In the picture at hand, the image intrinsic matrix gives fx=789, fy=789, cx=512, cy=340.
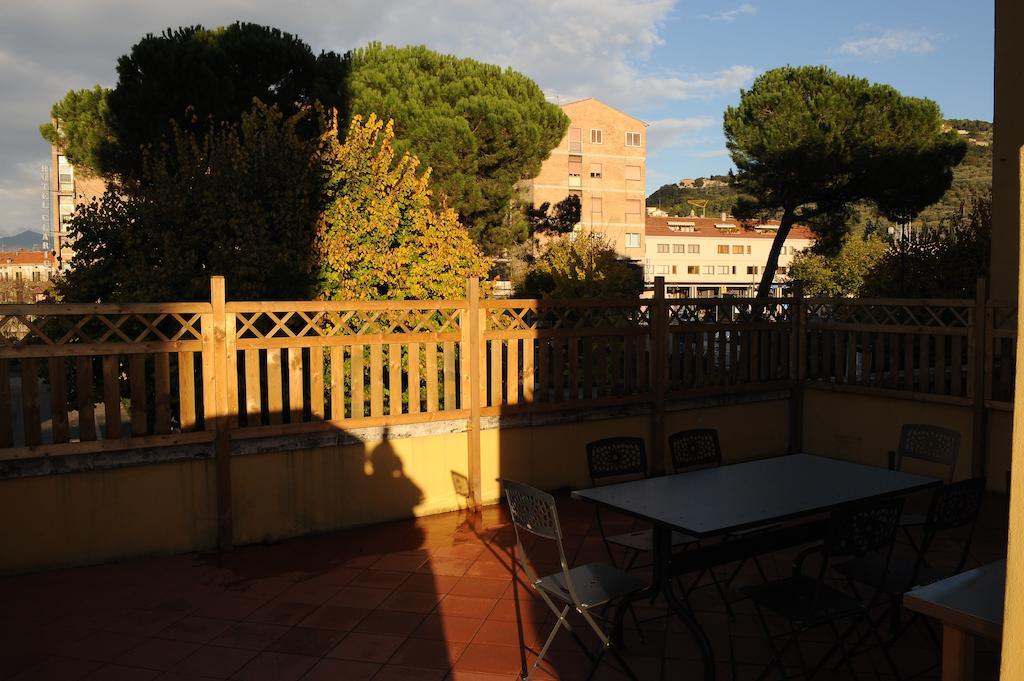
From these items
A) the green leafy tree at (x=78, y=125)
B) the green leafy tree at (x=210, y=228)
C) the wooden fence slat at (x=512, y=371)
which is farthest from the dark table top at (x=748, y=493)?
the green leafy tree at (x=78, y=125)

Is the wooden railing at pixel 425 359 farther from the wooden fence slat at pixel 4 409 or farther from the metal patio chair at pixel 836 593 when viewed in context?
the metal patio chair at pixel 836 593

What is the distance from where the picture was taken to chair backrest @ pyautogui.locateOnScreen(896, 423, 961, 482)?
5.32 metres

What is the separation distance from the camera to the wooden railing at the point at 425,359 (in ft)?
17.7

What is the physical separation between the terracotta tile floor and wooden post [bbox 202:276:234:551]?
21.3 inches

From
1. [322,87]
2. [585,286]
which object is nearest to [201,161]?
[585,286]

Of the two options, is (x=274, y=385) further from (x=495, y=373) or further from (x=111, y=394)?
(x=495, y=373)

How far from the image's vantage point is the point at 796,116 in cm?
2062

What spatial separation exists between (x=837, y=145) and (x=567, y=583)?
62.8 ft

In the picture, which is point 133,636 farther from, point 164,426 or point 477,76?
point 477,76

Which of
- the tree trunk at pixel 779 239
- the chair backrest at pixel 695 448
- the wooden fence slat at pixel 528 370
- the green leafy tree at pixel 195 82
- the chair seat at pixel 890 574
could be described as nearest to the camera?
the chair seat at pixel 890 574

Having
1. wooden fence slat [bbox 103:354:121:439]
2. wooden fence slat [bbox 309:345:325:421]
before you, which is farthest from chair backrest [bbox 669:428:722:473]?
wooden fence slat [bbox 103:354:121:439]

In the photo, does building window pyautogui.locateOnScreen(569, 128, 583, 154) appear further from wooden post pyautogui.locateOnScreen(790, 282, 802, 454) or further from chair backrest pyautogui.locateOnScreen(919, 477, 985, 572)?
chair backrest pyautogui.locateOnScreen(919, 477, 985, 572)

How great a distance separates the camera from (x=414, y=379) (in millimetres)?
6617

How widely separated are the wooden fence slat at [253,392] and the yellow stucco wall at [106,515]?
432 millimetres
